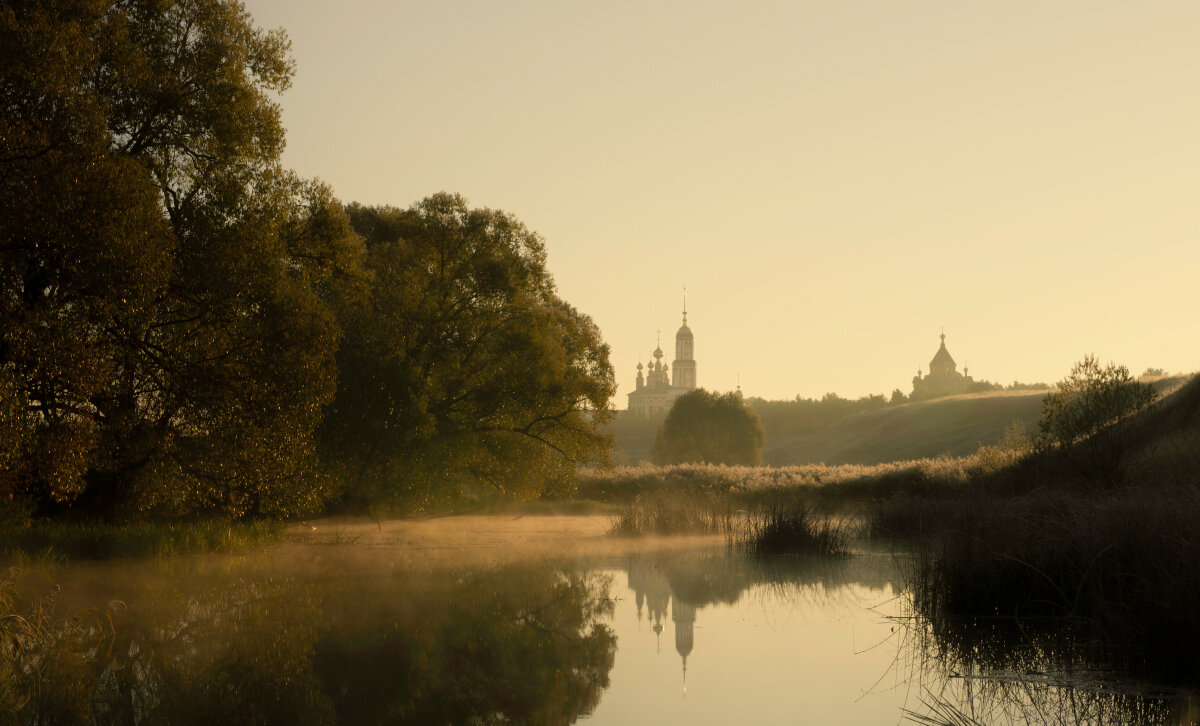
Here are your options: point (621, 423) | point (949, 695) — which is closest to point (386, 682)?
point (949, 695)

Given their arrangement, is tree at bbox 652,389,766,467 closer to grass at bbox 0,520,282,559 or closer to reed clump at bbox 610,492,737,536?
reed clump at bbox 610,492,737,536

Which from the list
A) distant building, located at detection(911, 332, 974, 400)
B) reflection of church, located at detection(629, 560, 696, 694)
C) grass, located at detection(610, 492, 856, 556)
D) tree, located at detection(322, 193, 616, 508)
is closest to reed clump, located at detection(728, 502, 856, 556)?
grass, located at detection(610, 492, 856, 556)

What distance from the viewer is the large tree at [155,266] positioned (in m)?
13.9

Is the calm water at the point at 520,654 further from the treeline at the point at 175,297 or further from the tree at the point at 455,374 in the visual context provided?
the tree at the point at 455,374

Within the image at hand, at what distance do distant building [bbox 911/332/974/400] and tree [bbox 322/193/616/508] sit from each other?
12831 centimetres

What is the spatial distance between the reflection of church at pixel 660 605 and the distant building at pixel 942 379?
13943 centimetres

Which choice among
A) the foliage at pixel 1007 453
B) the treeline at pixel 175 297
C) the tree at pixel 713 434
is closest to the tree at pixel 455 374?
the treeline at pixel 175 297

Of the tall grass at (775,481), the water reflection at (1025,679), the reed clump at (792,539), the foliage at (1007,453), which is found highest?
the foliage at (1007,453)

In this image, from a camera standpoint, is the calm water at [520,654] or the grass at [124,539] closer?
the calm water at [520,654]

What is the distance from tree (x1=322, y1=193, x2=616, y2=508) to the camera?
79.1 ft

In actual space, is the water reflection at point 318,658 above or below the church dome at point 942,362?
below

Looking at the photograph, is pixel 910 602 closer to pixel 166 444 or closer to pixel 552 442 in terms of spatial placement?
pixel 166 444

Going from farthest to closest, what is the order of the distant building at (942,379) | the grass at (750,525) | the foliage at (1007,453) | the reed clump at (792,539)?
the distant building at (942,379) < the foliage at (1007,453) < the grass at (750,525) < the reed clump at (792,539)

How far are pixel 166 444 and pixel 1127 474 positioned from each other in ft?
58.4
